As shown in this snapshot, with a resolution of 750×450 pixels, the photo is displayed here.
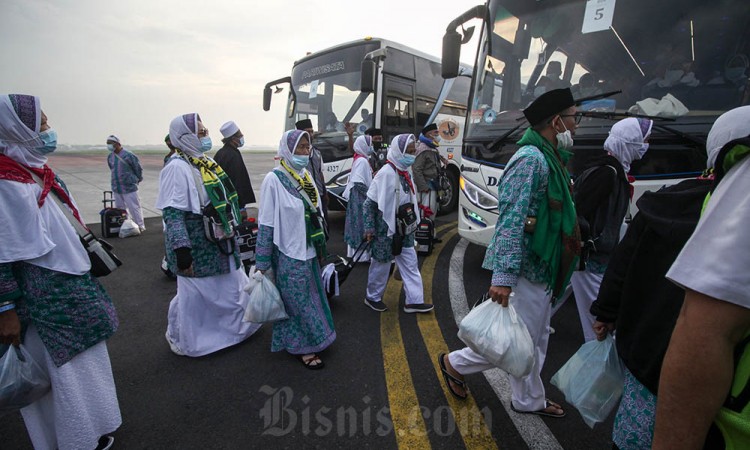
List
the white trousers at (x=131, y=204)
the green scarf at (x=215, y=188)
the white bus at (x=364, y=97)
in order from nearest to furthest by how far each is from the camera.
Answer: the green scarf at (x=215, y=188), the white bus at (x=364, y=97), the white trousers at (x=131, y=204)

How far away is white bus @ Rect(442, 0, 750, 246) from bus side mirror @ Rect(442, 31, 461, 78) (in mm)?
342

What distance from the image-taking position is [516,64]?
14.3 ft

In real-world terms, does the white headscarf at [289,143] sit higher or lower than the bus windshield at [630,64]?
lower

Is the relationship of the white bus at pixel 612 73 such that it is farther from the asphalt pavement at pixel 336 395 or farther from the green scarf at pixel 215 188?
the green scarf at pixel 215 188

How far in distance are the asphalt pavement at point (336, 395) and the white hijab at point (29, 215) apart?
109 centimetres

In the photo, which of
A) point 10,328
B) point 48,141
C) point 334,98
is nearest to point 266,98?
point 334,98

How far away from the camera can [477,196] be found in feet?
14.0

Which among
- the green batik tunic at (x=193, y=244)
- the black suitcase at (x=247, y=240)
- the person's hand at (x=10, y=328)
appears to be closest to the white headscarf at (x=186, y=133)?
the green batik tunic at (x=193, y=244)

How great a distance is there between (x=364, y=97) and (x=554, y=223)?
580cm

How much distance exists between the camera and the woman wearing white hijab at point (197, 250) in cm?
281

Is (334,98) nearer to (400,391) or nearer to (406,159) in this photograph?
(406,159)

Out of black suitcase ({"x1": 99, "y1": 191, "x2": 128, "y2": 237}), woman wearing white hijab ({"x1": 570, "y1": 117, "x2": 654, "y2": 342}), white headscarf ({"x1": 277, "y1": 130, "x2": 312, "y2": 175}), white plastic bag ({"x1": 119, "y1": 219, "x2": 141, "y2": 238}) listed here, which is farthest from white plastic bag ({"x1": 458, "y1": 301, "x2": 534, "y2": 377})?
black suitcase ({"x1": 99, "y1": 191, "x2": 128, "y2": 237})

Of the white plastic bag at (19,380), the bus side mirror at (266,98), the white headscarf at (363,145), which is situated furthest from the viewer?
the bus side mirror at (266,98)

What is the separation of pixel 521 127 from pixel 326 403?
3.13 m
